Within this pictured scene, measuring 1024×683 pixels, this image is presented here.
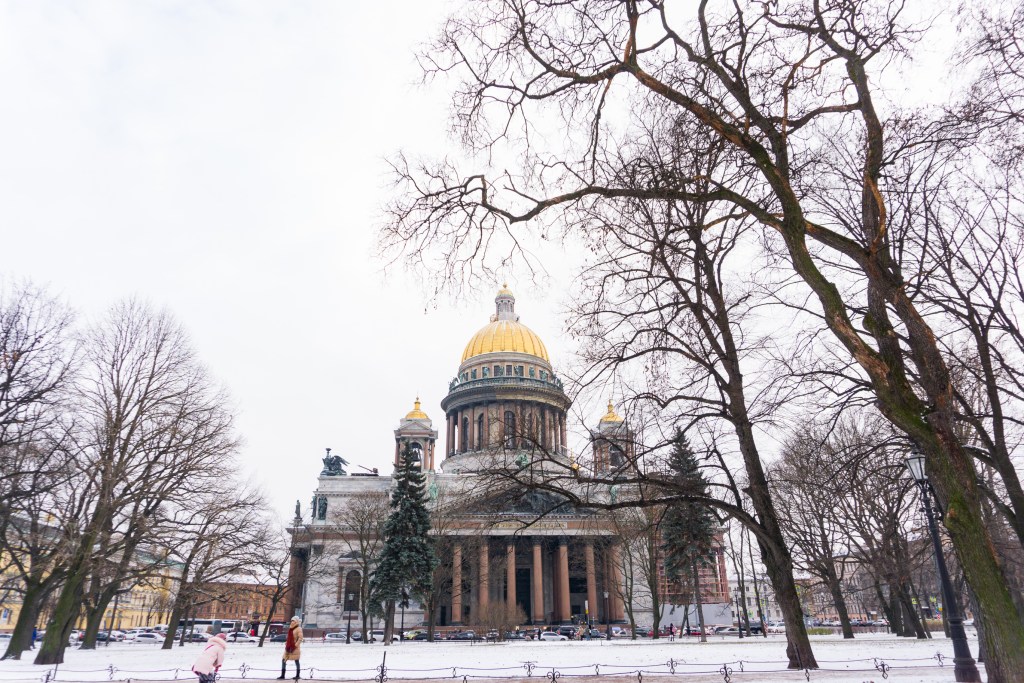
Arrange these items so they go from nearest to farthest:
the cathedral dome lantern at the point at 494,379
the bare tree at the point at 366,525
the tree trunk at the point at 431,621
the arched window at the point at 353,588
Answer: the tree trunk at the point at 431,621
the bare tree at the point at 366,525
the arched window at the point at 353,588
the cathedral dome lantern at the point at 494,379

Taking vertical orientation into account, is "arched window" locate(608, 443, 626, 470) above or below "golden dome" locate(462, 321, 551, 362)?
below

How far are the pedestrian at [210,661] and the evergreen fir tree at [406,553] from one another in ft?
101

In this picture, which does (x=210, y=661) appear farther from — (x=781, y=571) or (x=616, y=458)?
(x=781, y=571)

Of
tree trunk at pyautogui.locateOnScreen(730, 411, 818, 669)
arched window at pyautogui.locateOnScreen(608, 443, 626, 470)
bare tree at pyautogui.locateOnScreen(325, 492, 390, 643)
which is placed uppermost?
bare tree at pyautogui.locateOnScreen(325, 492, 390, 643)

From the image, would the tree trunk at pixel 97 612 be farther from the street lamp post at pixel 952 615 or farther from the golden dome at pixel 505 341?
the golden dome at pixel 505 341

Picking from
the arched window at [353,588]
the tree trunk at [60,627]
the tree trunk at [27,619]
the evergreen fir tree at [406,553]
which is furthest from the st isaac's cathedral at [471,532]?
the tree trunk at [60,627]

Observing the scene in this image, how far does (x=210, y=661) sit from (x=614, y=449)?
849 cm

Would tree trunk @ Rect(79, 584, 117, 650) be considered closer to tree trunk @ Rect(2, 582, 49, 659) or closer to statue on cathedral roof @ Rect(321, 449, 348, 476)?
tree trunk @ Rect(2, 582, 49, 659)

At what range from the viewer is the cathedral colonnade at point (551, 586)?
186ft

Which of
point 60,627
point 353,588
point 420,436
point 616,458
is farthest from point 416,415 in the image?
point 616,458

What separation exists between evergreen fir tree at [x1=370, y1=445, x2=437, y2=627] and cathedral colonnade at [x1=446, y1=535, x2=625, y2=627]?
7.89 metres

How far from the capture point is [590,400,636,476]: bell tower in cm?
1337

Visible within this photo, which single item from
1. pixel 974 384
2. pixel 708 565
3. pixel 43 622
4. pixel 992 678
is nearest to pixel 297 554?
pixel 43 622

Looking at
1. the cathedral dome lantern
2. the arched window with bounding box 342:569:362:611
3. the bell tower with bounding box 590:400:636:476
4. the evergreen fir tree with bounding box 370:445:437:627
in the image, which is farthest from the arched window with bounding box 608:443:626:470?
the cathedral dome lantern
